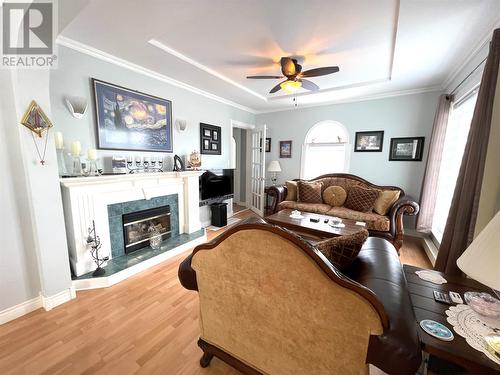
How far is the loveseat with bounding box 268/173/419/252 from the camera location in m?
3.00

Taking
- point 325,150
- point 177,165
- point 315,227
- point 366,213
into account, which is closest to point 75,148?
point 177,165

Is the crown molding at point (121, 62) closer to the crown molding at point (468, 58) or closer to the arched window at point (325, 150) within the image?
the arched window at point (325, 150)

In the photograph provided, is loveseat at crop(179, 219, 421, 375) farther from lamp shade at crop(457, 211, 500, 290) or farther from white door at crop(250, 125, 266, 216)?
white door at crop(250, 125, 266, 216)

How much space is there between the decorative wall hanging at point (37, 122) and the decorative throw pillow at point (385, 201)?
4.22 meters

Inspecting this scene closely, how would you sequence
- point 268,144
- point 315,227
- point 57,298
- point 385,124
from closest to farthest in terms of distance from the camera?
point 57,298 → point 315,227 → point 385,124 → point 268,144

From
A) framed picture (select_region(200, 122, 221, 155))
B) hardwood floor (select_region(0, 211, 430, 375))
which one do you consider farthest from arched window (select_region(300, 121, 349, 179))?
hardwood floor (select_region(0, 211, 430, 375))

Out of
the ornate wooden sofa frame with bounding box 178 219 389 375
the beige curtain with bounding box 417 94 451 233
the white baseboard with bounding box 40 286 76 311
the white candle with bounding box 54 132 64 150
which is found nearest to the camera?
the ornate wooden sofa frame with bounding box 178 219 389 375

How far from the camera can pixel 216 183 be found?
384cm

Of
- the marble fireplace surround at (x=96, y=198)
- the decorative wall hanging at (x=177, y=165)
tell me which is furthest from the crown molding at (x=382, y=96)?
the marble fireplace surround at (x=96, y=198)

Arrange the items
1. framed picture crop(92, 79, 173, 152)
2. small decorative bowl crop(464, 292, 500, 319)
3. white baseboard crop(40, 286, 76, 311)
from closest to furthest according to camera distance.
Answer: small decorative bowl crop(464, 292, 500, 319)
white baseboard crop(40, 286, 76, 311)
framed picture crop(92, 79, 173, 152)

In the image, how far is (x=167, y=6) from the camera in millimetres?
1594

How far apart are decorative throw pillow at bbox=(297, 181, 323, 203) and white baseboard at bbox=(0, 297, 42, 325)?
3.79 meters

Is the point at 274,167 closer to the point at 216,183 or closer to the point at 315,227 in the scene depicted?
the point at 216,183

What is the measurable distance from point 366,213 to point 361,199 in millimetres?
279
